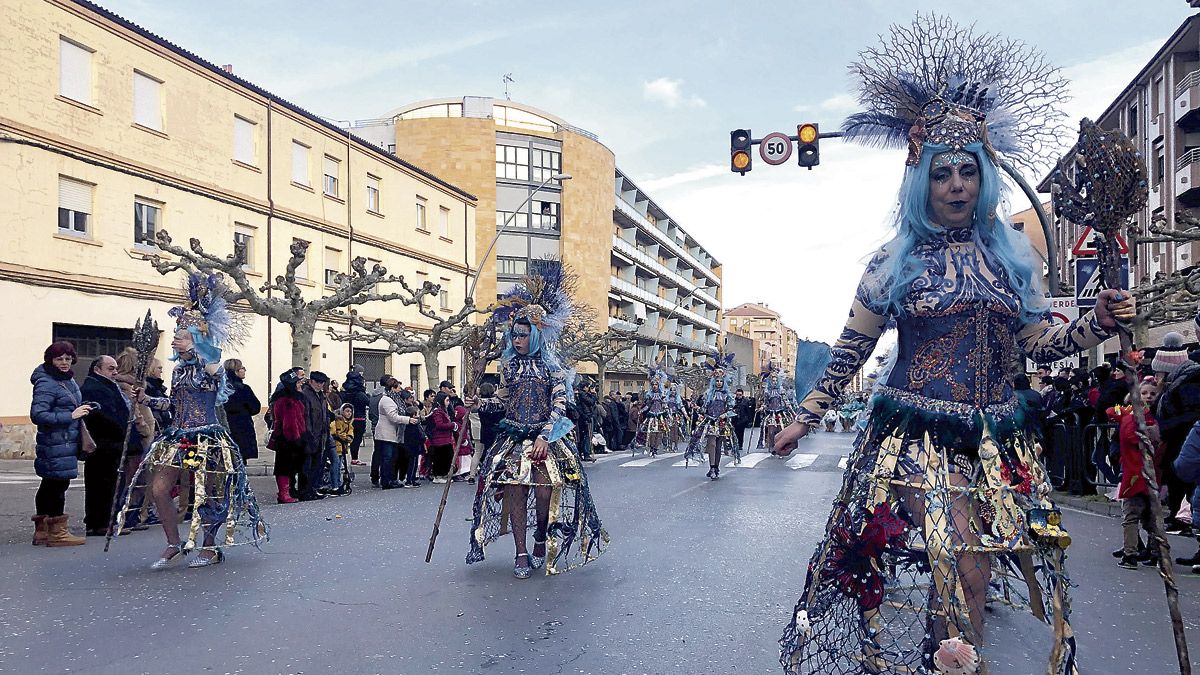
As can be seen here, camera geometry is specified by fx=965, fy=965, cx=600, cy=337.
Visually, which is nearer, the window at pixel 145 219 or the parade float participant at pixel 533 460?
the parade float participant at pixel 533 460

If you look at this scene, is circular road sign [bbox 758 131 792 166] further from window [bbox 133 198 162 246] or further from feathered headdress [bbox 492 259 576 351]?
window [bbox 133 198 162 246]

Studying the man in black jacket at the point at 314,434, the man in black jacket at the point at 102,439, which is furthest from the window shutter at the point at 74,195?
the man in black jacket at the point at 102,439

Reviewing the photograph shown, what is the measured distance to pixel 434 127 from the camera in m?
48.8

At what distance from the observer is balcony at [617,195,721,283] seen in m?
65.8

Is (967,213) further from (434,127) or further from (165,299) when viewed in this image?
(434,127)

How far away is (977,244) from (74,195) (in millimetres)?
21268

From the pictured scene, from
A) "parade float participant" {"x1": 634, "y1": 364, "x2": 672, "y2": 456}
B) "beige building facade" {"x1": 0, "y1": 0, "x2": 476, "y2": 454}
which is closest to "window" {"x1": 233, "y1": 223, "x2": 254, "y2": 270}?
"beige building facade" {"x1": 0, "y1": 0, "x2": 476, "y2": 454}

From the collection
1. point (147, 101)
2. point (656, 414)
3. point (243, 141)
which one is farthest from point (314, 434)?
point (243, 141)

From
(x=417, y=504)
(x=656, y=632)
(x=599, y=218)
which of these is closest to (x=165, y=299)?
(x=417, y=504)

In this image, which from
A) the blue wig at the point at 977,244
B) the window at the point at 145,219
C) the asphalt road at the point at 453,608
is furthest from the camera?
the window at the point at 145,219

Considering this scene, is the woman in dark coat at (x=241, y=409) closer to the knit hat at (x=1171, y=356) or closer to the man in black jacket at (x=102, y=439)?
the man in black jacket at (x=102, y=439)

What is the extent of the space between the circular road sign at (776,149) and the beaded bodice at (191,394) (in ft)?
31.6

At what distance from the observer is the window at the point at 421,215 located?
36031mm

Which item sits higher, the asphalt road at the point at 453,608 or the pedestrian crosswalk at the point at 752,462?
the asphalt road at the point at 453,608
